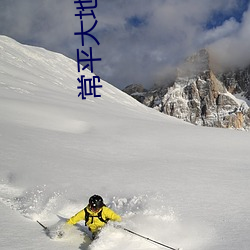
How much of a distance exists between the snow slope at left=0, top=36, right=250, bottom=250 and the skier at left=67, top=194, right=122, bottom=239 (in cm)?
22

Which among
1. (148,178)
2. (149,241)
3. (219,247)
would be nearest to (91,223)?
(149,241)

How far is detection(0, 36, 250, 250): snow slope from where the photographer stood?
555cm

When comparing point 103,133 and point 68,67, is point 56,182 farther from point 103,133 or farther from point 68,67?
point 68,67

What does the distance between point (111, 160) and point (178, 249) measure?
6.01 meters

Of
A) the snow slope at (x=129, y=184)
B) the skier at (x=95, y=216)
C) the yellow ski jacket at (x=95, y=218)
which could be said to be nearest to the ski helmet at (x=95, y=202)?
the skier at (x=95, y=216)

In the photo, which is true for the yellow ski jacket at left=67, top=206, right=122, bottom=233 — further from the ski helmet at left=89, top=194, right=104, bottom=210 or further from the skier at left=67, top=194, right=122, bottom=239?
the ski helmet at left=89, top=194, right=104, bottom=210

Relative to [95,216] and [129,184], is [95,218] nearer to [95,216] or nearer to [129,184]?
[95,216]

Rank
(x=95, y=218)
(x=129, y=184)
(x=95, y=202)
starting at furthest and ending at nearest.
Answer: (x=129, y=184) → (x=95, y=218) → (x=95, y=202)

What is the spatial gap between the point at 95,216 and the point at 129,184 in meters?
2.52

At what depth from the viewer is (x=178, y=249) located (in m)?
5.03

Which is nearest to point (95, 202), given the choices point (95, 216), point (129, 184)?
point (95, 216)

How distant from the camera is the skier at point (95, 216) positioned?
5.82m

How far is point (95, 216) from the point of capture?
5.92 m

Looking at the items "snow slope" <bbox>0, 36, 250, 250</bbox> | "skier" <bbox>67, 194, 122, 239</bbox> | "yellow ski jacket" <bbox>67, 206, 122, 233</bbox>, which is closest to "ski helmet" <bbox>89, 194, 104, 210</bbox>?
"skier" <bbox>67, 194, 122, 239</bbox>
